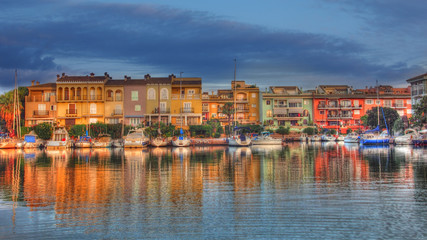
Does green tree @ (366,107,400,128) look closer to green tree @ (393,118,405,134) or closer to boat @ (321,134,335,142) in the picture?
green tree @ (393,118,405,134)

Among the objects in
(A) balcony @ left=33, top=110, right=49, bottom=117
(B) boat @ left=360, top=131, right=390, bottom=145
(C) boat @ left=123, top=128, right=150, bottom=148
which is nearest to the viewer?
(C) boat @ left=123, top=128, right=150, bottom=148

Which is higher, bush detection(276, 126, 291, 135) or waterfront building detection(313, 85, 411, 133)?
waterfront building detection(313, 85, 411, 133)

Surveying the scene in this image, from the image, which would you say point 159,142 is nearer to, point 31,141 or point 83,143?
point 83,143

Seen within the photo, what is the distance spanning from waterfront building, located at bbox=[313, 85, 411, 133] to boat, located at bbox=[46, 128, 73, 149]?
59.4 meters

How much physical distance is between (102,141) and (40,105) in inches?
711

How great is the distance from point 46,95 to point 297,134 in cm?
5240

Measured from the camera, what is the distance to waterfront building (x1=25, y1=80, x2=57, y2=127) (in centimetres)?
8338

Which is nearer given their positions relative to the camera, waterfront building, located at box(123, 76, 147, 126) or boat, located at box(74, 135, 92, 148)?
boat, located at box(74, 135, 92, 148)

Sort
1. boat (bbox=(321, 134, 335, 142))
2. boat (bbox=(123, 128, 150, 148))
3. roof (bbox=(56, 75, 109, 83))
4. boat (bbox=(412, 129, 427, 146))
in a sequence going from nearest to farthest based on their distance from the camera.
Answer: boat (bbox=(412, 129, 427, 146)), boat (bbox=(123, 128, 150, 148)), roof (bbox=(56, 75, 109, 83)), boat (bbox=(321, 134, 335, 142))

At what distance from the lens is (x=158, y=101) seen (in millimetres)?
83125

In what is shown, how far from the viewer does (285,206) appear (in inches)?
691

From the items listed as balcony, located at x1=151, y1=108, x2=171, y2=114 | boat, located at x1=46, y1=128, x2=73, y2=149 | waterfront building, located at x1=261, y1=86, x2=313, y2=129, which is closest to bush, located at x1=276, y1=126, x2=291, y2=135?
waterfront building, located at x1=261, y1=86, x2=313, y2=129

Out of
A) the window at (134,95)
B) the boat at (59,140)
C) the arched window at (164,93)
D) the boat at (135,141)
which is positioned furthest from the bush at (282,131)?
the boat at (59,140)

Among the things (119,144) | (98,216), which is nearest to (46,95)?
(119,144)
